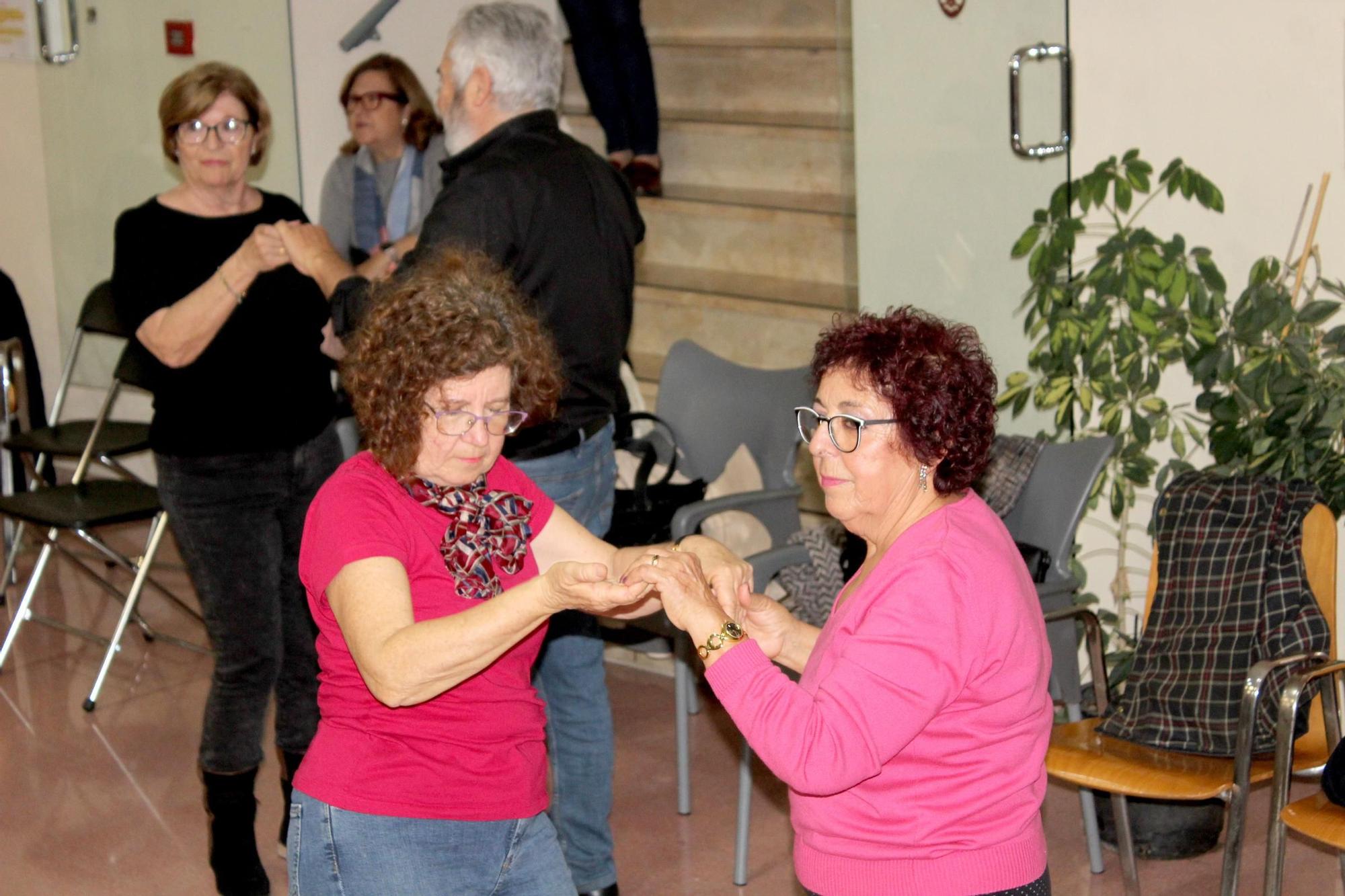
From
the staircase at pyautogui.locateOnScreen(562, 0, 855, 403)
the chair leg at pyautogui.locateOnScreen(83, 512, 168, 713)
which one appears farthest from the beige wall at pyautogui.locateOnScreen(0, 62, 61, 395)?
the chair leg at pyautogui.locateOnScreen(83, 512, 168, 713)

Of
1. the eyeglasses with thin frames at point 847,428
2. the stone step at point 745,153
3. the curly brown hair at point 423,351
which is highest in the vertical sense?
the stone step at point 745,153

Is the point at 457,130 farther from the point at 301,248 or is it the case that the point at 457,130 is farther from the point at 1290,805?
the point at 1290,805

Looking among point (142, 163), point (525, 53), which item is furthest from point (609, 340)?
point (142, 163)

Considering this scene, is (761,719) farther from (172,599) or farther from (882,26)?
(172,599)

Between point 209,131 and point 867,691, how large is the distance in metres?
2.00

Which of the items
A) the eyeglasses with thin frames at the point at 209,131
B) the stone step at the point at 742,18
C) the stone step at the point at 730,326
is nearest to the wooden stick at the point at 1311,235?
the stone step at the point at 730,326

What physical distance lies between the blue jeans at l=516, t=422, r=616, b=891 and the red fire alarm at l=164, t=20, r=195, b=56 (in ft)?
12.6

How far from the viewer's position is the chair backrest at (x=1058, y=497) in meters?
3.33

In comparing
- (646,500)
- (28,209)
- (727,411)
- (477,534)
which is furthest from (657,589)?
(28,209)

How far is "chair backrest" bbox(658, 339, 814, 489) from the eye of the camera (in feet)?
13.6

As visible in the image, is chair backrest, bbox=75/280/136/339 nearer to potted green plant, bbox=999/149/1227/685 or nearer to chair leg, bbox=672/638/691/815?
chair leg, bbox=672/638/691/815

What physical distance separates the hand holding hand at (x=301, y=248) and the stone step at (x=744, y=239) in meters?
2.62

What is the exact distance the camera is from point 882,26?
12.6ft

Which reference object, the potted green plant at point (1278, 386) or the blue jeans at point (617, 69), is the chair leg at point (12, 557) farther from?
the potted green plant at point (1278, 386)
